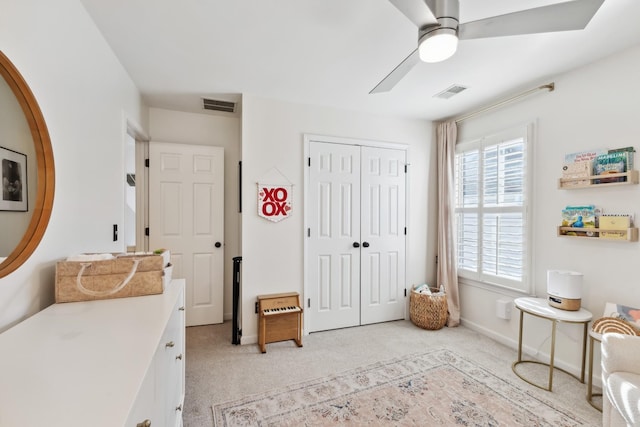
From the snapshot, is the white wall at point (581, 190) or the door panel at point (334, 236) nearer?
the white wall at point (581, 190)

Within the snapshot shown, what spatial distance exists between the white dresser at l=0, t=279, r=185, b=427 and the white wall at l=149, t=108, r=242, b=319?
2.16 metres

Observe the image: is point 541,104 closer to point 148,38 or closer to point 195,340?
point 148,38

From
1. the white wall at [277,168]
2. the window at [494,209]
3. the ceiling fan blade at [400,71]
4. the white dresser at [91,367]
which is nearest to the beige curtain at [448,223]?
the window at [494,209]

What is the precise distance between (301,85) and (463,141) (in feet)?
6.58

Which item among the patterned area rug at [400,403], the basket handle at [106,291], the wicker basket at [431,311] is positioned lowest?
the patterned area rug at [400,403]

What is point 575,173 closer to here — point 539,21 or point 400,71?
point 539,21

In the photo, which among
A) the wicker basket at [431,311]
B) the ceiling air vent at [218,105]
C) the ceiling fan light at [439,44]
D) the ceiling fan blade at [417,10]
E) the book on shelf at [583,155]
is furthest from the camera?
the wicker basket at [431,311]

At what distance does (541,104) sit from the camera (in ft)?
8.45

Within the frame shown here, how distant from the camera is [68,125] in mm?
1473

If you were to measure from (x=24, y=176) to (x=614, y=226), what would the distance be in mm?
3414

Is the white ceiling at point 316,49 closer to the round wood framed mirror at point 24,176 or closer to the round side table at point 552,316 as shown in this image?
the round wood framed mirror at point 24,176

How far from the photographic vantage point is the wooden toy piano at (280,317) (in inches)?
108

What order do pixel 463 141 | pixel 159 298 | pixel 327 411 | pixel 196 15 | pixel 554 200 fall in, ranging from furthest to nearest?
pixel 463 141 → pixel 554 200 → pixel 327 411 → pixel 196 15 → pixel 159 298

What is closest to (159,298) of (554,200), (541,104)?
(554,200)
